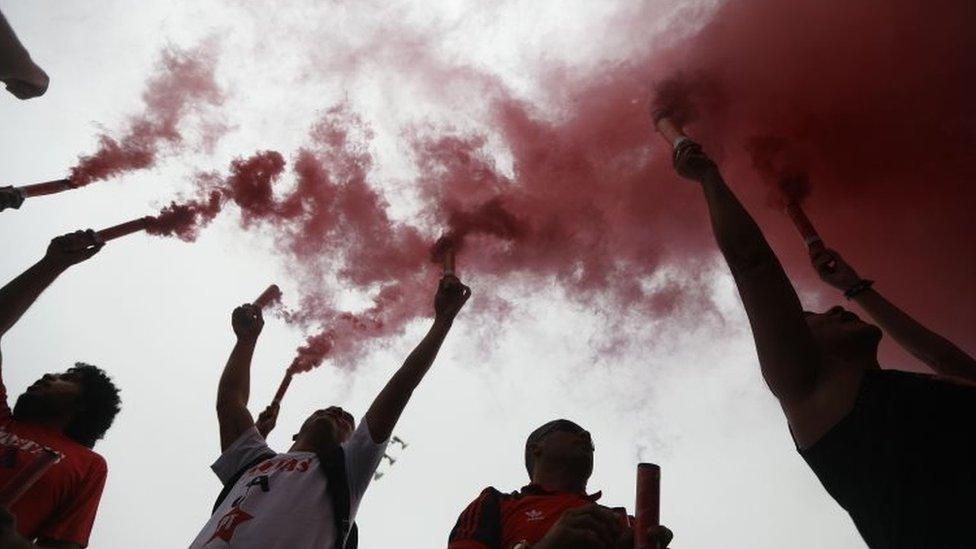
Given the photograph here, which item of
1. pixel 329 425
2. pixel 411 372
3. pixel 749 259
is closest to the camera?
pixel 749 259

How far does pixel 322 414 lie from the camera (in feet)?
17.1

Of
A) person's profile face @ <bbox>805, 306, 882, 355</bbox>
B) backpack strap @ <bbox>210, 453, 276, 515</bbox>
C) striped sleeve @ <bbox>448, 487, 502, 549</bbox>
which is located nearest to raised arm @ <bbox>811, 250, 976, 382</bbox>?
person's profile face @ <bbox>805, 306, 882, 355</bbox>

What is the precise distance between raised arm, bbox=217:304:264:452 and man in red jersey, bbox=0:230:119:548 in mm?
988

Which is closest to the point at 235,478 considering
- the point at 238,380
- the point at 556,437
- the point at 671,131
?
the point at 238,380

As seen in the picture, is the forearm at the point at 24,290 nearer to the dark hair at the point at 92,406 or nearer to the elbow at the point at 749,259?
the dark hair at the point at 92,406

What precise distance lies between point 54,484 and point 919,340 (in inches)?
251

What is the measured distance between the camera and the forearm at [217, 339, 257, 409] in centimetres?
521

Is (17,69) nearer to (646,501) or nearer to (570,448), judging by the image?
(646,501)

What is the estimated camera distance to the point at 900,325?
15.2 feet

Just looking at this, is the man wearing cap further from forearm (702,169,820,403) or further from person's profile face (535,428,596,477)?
forearm (702,169,820,403)

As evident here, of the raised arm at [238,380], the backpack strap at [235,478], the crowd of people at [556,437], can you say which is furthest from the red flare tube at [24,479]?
the raised arm at [238,380]

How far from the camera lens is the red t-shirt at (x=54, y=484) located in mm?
4039

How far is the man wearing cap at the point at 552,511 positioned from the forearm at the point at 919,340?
8.30 ft

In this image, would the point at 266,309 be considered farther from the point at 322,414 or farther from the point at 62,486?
the point at 62,486
